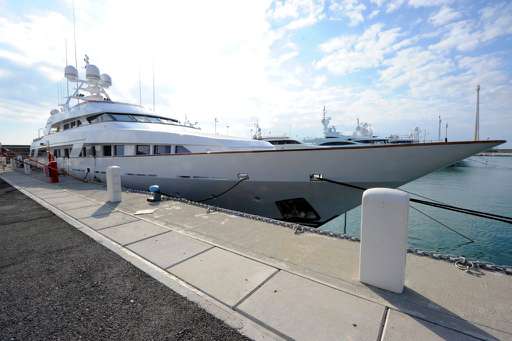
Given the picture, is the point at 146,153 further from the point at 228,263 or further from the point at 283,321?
the point at 283,321

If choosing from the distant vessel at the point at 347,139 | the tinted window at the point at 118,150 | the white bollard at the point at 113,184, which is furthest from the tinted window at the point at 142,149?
the distant vessel at the point at 347,139

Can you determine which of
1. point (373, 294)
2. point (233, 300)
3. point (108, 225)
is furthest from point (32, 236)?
point (373, 294)

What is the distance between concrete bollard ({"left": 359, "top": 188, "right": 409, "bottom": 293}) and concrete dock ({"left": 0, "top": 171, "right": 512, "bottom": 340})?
0.14 metres

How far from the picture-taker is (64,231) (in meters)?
4.16

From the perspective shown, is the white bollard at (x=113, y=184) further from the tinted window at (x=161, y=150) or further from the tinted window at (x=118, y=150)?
the tinted window at (x=118, y=150)

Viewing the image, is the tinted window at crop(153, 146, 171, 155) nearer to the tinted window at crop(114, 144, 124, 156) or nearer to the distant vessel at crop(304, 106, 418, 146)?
the tinted window at crop(114, 144, 124, 156)

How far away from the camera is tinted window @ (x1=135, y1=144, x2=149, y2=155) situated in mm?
8406

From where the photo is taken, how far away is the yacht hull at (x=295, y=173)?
460 centimetres

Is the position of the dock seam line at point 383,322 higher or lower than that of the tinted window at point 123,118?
lower

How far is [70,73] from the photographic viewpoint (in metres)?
14.3

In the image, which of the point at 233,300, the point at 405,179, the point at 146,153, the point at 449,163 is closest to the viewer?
the point at 233,300

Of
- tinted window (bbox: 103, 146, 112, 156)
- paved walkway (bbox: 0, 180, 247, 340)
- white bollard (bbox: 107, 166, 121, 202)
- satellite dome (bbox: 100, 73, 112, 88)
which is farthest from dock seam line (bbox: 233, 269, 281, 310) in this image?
satellite dome (bbox: 100, 73, 112, 88)

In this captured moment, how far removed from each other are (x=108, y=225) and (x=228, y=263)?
2857 millimetres

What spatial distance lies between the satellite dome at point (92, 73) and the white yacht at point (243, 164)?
11.5 feet
